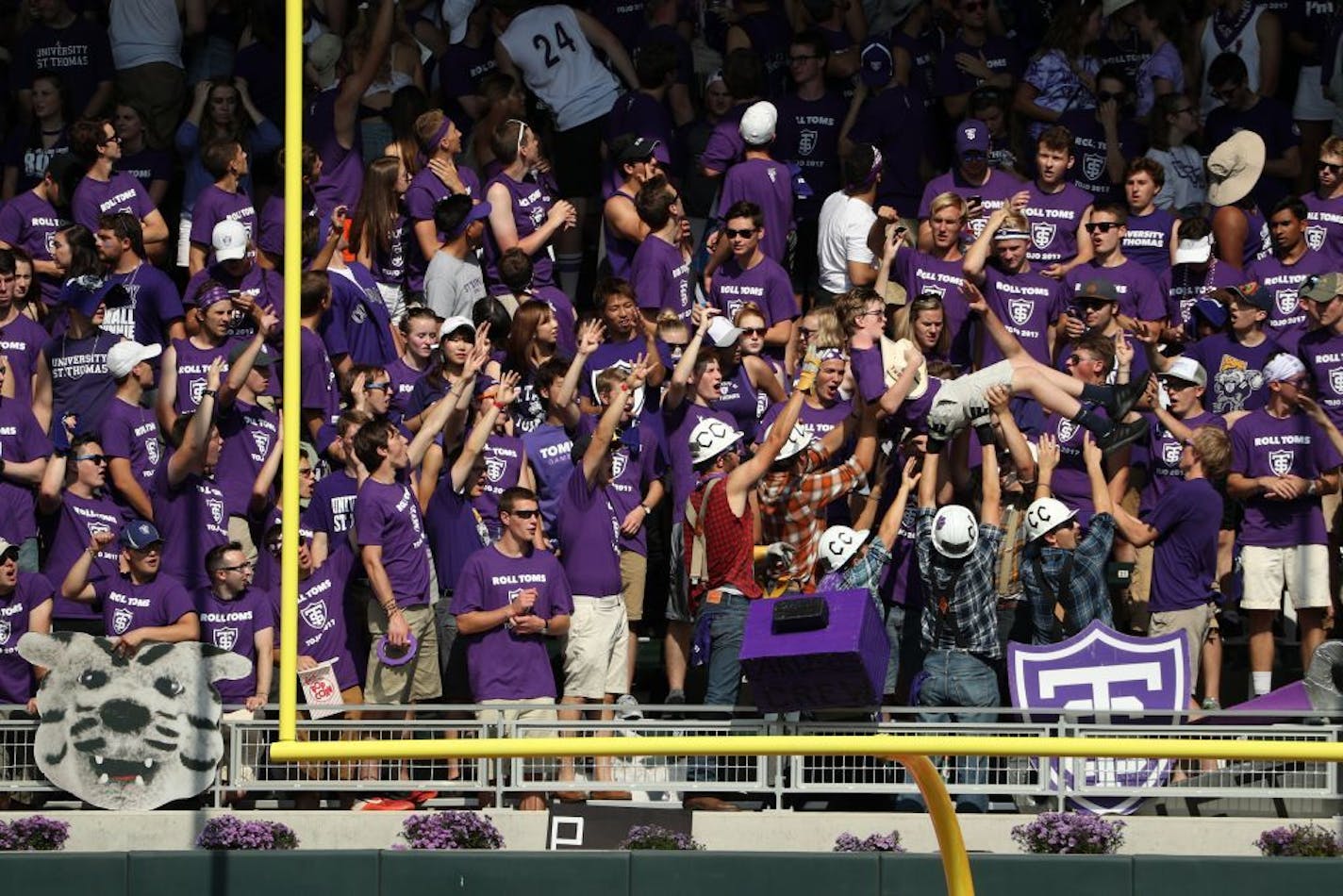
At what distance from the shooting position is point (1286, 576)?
14211mm

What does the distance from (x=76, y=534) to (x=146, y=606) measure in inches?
33.9

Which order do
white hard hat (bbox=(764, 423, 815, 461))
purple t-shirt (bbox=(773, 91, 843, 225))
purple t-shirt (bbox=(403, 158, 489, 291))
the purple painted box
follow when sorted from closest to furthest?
the purple painted box
white hard hat (bbox=(764, 423, 815, 461))
purple t-shirt (bbox=(403, 158, 489, 291))
purple t-shirt (bbox=(773, 91, 843, 225))

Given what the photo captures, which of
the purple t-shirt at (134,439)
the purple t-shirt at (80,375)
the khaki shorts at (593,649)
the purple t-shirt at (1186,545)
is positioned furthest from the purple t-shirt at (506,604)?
the purple t-shirt at (1186,545)

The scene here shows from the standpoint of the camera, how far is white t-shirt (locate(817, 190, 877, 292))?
16.1 m

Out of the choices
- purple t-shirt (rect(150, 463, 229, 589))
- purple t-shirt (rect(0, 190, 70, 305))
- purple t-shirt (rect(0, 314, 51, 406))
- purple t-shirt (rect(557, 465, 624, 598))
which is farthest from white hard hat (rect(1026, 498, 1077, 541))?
purple t-shirt (rect(0, 190, 70, 305))

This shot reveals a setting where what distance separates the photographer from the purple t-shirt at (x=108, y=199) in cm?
1623

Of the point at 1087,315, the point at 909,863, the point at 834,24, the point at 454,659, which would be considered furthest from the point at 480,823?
the point at 834,24

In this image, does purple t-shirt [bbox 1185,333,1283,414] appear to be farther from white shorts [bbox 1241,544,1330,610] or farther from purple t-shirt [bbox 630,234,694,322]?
purple t-shirt [bbox 630,234,694,322]

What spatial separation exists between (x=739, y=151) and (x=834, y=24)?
1.58 metres

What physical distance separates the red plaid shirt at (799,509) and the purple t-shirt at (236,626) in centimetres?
260

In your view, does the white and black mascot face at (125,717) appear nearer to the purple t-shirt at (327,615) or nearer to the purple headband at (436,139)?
the purple t-shirt at (327,615)

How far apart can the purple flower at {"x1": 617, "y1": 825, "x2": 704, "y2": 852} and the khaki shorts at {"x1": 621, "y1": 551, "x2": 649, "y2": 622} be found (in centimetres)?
141

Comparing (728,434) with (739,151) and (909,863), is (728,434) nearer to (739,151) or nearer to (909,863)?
(909,863)

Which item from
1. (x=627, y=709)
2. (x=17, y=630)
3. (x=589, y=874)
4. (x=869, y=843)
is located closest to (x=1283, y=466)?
(x=869, y=843)
